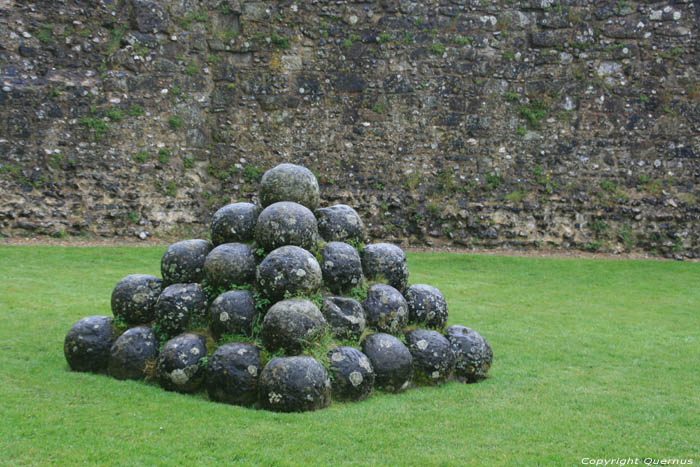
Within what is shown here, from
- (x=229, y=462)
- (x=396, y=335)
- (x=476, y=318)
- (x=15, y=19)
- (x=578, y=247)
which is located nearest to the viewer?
(x=229, y=462)

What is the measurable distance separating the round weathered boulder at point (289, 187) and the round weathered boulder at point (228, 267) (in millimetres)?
746

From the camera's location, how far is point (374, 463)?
12.6 feet

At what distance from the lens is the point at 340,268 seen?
18.8 feet

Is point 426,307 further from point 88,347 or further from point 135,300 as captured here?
point 88,347

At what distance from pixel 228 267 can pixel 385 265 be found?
156 centimetres

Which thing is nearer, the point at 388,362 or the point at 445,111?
the point at 388,362

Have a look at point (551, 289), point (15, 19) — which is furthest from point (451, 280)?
point (15, 19)

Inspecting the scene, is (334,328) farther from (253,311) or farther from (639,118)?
(639,118)

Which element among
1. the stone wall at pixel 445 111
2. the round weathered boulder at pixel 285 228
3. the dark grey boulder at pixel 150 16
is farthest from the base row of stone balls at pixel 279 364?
the dark grey boulder at pixel 150 16

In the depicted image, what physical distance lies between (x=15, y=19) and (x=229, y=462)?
1341cm

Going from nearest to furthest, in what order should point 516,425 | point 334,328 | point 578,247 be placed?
point 516,425 → point 334,328 → point 578,247

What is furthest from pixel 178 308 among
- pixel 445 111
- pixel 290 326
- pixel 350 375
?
pixel 445 111

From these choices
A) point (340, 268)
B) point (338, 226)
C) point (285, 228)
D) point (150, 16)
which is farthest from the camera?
point (150, 16)

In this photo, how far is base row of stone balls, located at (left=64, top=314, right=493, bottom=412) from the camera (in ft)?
15.8
